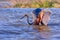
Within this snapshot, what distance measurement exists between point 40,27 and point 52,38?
442cm

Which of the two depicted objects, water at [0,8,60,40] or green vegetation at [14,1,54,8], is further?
green vegetation at [14,1,54,8]

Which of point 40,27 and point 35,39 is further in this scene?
point 40,27

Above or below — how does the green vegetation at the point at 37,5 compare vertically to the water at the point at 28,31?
below

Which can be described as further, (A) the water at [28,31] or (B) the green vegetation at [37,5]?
(B) the green vegetation at [37,5]

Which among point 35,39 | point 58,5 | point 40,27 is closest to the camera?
point 35,39

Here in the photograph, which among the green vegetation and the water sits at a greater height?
the water

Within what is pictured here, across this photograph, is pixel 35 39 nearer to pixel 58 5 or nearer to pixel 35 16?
pixel 35 16

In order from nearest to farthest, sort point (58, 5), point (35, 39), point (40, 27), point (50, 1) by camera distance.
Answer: point (35, 39)
point (40, 27)
point (58, 5)
point (50, 1)

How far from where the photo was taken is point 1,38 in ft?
41.8

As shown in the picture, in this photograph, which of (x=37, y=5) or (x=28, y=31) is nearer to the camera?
(x=28, y=31)

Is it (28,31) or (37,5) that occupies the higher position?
(28,31)

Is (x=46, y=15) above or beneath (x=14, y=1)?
above

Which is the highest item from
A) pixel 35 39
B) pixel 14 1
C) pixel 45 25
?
pixel 35 39

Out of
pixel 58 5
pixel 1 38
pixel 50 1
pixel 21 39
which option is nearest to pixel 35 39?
pixel 21 39
